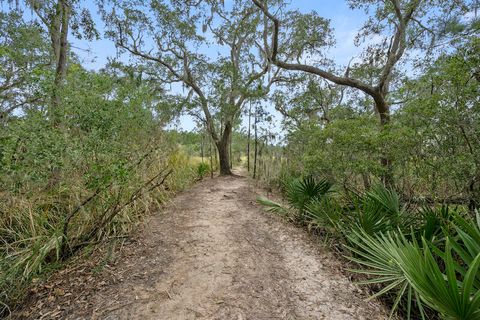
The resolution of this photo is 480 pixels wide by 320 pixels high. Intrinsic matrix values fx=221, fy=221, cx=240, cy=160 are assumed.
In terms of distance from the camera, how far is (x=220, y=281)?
8.54 ft

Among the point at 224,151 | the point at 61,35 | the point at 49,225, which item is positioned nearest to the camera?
the point at 49,225

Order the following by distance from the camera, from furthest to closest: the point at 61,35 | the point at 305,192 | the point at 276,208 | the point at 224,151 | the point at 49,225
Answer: the point at 224,151 < the point at 276,208 < the point at 305,192 < the point at 61,35 < the point at 49,225

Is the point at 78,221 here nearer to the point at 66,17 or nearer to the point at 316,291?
the point at 316,291

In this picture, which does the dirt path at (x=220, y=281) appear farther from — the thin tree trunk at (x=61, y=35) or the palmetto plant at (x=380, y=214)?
the thin tree trunk at (x=61, y=35)

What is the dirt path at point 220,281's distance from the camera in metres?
2.22

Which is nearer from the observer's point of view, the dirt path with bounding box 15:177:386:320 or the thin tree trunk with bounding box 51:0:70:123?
the dirt path with bounding box 15:177:386:320

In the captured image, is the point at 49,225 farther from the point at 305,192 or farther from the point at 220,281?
the point at 305,192

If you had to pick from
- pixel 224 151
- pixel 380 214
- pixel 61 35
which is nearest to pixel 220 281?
pixel 380 214

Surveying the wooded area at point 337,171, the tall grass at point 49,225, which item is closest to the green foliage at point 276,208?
the wooded area at point 337,171

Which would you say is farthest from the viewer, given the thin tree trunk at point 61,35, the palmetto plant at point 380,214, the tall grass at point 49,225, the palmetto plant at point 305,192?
the palmetto plant at point 305,192

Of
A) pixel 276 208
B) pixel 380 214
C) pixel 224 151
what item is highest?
pixel 224 151

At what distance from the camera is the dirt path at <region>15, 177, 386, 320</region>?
2.22 m

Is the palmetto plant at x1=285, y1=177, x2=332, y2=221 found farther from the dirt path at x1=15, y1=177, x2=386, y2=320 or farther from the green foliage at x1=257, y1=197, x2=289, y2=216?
the dirt path at x1=15, y1=177, x2=386, y2=320

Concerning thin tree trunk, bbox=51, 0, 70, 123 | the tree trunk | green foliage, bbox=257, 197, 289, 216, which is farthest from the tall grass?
the tree trunk
